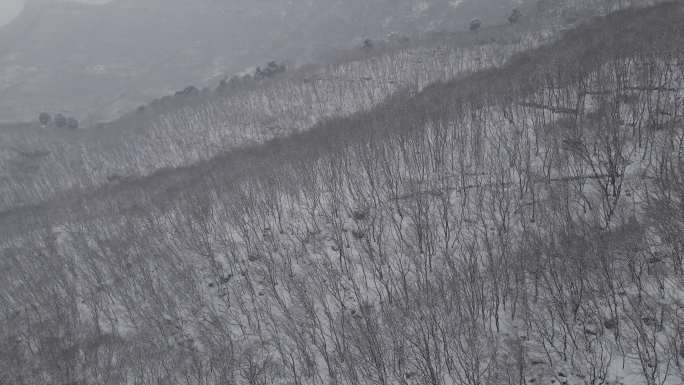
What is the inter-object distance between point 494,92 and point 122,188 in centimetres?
3506

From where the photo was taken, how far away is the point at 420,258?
522 inches

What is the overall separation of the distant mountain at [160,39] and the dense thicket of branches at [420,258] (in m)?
66.2

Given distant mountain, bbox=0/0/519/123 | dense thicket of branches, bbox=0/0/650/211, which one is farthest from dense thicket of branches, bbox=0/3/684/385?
distant mountain, bbox=0/0/519/123

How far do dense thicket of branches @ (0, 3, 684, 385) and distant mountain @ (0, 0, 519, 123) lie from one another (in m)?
66.2

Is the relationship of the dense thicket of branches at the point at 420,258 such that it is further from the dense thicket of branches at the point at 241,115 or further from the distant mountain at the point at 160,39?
the distant mountain at the point at 160,39

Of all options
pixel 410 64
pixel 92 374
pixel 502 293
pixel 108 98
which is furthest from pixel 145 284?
pixel 108 98

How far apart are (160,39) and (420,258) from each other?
132 meters

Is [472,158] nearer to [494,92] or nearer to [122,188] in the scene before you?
[494,92]

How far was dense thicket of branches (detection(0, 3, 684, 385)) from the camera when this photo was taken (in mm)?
9031

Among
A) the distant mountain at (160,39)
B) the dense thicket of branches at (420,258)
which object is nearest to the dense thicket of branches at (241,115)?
the dense thicket of branches at (420,258)

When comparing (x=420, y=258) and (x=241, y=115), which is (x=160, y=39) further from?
(x=420, y=258)

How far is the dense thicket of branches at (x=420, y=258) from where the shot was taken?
903cm

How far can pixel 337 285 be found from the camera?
42.5ft

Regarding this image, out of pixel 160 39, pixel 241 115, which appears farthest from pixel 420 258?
pixel 160 39
